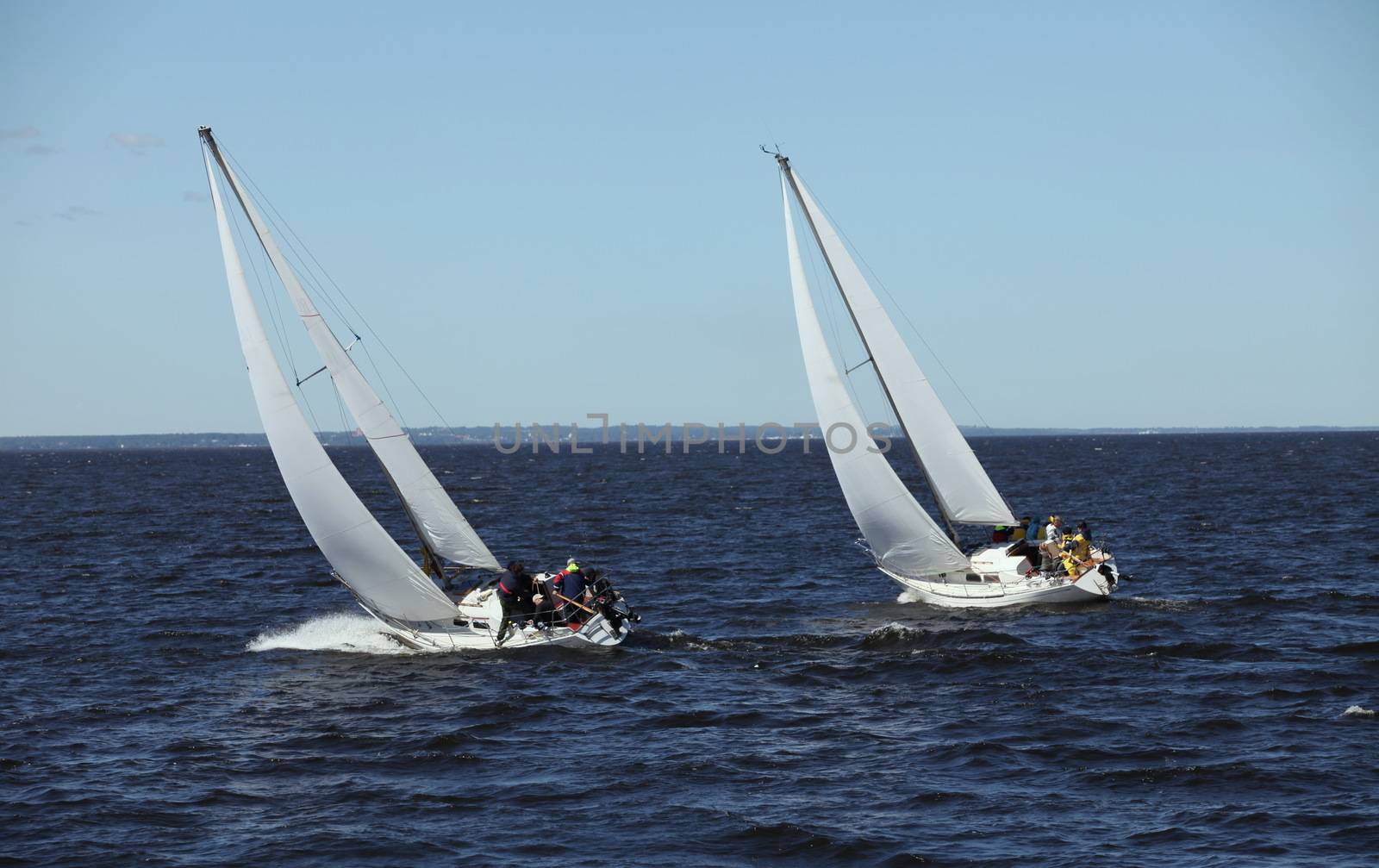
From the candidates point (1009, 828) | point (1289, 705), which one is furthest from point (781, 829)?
point (1289, 705)

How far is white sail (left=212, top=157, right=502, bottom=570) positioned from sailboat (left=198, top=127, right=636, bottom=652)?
22mm

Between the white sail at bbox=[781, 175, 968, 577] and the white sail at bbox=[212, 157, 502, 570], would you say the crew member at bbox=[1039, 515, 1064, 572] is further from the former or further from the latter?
the white sail at bbox=[212, 157, 502, 570]

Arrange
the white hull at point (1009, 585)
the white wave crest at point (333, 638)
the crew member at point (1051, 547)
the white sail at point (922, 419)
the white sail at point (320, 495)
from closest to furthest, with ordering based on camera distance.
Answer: the white sail at point (320, 495) → the white wave crest at point (333, 638) → the white hull at point (1009, 585) → the crew member at point (1051, 547) → the white sail at point (922, 419)

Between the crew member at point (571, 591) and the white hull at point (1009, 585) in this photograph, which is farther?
the white hull at point (1009, 585)

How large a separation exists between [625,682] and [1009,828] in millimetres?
10321

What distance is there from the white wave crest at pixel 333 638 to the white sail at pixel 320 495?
181 centimetres

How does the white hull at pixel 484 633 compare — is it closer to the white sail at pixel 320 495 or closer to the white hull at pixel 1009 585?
the white sail at pixel 320 495

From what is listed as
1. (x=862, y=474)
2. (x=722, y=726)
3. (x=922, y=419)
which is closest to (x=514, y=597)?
(x=722, y=726)

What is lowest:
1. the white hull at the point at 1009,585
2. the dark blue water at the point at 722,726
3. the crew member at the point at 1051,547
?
the dark blue water at the point at 722,726

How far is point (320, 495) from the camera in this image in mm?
27281

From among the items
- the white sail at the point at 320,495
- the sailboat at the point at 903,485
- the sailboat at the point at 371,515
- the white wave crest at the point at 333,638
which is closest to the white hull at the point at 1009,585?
the sailboat at the point at 903,485

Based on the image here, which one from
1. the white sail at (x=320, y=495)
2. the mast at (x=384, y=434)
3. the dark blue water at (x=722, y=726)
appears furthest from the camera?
the mast at (x=384, y=434)

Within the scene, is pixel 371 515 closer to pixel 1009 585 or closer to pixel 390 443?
pixel 390 443

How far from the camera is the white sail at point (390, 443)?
91.7 feet
